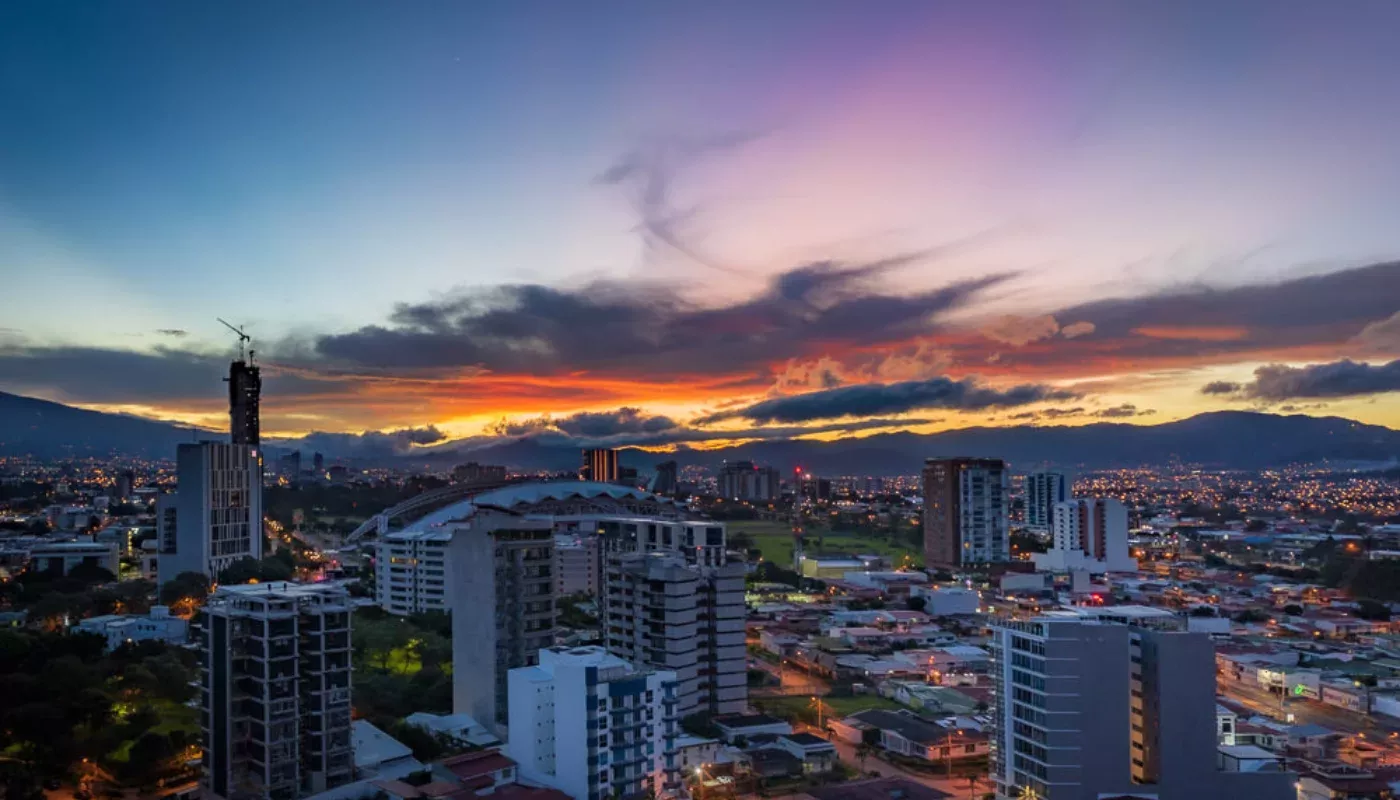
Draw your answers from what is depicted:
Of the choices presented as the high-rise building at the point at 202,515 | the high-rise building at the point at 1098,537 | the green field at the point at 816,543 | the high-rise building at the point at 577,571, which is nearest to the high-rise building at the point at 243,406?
the high-rise building at the point at 202,515

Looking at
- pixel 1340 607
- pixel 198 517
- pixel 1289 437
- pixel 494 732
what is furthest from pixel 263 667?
pixel 1289 437

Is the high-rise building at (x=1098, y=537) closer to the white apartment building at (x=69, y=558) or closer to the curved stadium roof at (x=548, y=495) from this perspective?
the curved stadium roof at (x=548, y=495)

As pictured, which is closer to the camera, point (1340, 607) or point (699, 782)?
point (699, 782)

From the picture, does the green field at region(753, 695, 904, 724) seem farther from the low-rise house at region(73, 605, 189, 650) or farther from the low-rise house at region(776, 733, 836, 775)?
the low-rise house at region(73, 605, 189, 650)

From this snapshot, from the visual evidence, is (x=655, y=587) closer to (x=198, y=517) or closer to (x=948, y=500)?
(x=198, y=517)

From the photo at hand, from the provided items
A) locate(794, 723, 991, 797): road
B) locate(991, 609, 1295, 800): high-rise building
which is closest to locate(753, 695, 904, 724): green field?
locate(794, 723, 991, 797): road

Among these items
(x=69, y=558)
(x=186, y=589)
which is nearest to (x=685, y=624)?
(x=186, y=589)

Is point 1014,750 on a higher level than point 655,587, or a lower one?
lower

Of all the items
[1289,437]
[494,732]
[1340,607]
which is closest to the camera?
[494,732]
